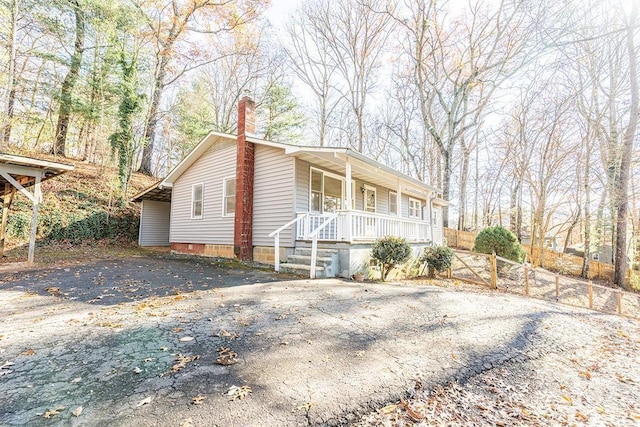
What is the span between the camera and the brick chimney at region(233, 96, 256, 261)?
32.4 ft

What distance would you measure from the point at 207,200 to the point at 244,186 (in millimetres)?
2687

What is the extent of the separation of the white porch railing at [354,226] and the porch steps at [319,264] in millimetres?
500

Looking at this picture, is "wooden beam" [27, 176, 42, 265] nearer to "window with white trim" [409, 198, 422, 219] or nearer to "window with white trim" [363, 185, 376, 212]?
"window with white trim" [363, 185, 376, 212]

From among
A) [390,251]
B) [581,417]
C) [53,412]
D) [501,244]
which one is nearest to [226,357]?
[53,412]

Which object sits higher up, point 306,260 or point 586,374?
point 306,260

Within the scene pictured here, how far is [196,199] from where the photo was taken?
1249 cm

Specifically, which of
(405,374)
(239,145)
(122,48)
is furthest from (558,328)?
(122,48)

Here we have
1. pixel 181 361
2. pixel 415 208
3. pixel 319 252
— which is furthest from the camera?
pixel 415 208

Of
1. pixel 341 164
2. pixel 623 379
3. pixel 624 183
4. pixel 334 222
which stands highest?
pixel 624 183

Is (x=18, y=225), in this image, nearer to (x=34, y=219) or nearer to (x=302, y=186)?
(x=34, y=219)

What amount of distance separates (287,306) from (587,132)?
18594 millimetres

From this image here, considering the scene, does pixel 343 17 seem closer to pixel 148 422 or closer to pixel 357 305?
pixel 357 305

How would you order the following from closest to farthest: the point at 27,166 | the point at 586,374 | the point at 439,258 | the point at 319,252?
the point at 586,374
the point at 27,166
the point at 319,252
the point at 439,258

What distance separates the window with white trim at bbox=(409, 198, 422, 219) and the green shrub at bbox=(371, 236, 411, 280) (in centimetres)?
961
